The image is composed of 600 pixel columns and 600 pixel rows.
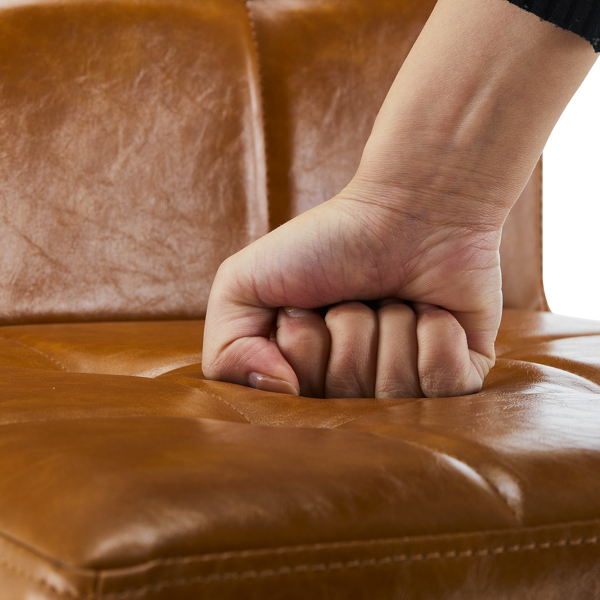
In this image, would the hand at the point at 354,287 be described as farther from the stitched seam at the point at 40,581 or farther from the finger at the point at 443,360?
the stitched seam at the point at 40,581

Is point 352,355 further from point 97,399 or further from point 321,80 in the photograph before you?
point 321,80

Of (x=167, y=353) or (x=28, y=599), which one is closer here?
(x=28, y=599)

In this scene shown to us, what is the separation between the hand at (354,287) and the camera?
0.58 metres

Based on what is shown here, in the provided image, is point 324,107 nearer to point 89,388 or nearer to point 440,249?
point 440,249

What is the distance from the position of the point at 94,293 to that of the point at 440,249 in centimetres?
72

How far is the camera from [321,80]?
125 centimetres

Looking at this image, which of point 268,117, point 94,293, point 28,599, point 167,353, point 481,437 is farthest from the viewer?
point 268,117

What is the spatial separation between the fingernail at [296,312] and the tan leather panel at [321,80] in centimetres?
63

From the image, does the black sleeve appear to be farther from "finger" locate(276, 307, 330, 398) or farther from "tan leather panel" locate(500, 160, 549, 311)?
"tan leather panel" locate(500, 160, 549, 311)

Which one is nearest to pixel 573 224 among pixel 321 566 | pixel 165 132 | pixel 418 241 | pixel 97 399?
pixel 165 132

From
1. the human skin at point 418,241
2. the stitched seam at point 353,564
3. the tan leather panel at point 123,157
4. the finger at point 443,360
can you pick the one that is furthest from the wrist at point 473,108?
the tan leather panel at point 123,157

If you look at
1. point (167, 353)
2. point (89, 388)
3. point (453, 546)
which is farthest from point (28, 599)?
point (167, 353)

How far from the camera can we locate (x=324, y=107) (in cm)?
125

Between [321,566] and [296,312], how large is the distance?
0.37 meters
